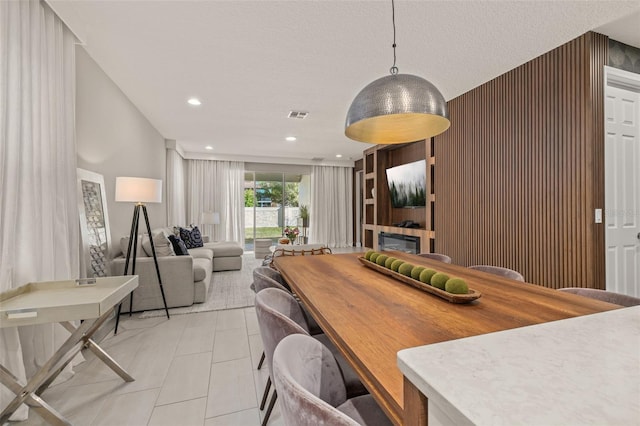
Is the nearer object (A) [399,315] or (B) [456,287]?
(A) [399,315]

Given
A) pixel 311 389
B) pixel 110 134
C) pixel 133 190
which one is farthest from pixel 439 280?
pixel 110 134

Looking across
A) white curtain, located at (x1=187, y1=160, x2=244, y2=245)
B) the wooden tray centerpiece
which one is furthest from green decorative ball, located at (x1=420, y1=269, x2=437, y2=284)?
white curtain, located at (x1=187, y1=160, x2=244, y2=245)

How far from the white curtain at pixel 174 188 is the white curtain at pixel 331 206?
3415 millimetres

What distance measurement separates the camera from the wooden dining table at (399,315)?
72 centimetres

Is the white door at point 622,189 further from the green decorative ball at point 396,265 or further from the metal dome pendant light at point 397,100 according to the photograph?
the metal dome pendant light at point 397,100

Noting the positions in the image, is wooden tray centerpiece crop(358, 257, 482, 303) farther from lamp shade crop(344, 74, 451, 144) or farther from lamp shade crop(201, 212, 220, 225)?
lamp shade crop(201, 212, 220, 225)

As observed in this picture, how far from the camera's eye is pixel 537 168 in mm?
2686

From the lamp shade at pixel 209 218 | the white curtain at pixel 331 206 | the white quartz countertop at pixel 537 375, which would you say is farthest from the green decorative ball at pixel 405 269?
the white curtain at pixel 331 206

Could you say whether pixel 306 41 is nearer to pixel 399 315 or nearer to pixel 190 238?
pixel 399 315

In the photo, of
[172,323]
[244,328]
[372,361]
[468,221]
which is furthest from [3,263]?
[468,221]

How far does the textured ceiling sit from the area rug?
8.40 feet

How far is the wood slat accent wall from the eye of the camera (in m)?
2.32

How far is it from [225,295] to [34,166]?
251cm

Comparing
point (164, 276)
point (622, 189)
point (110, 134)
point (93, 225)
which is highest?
point (110, 134)
